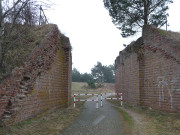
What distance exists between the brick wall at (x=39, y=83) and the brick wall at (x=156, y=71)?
4419mm

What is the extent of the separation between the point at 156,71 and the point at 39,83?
5914 millimetres

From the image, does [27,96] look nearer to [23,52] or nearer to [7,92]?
[7,92]

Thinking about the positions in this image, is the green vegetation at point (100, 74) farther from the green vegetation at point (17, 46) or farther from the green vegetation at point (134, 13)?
the green vegetation at point (17, 46)

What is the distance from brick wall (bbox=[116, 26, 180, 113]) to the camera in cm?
808

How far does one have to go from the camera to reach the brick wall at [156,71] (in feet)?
26.5

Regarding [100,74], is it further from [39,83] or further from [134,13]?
[39,83]

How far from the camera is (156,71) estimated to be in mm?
9469

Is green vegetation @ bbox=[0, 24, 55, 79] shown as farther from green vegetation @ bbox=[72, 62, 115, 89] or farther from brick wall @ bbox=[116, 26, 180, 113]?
green vegetation @ bbox=[72, 62, 115, 89]

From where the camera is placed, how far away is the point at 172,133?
539 centimetres

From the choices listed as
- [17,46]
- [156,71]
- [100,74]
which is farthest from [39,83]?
[100,74]

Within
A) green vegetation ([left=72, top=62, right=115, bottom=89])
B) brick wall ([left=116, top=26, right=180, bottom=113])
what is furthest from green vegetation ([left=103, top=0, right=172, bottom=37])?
green vegetation ([left=72, top=62, right=115, bottom=89])

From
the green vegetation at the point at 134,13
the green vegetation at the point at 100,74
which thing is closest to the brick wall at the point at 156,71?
the green vegetation at the point at 134,13

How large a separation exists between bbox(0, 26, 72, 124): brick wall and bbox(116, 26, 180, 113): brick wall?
174 inches

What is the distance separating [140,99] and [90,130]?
5794 millimetres
